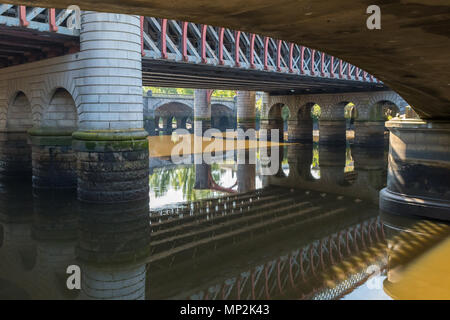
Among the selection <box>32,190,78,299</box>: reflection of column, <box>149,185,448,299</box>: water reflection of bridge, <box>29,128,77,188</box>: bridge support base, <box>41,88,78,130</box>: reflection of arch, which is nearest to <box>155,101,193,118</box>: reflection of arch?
<box>41,88,78,130</box>: reflection of arch

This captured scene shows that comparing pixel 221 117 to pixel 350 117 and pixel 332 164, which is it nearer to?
pixel 350 117

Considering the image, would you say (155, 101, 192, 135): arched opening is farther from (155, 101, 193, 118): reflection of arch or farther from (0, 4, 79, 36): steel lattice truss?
(0, 4, 79, 36): steel lattice truss

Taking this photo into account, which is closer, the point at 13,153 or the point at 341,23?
the point at 341,23

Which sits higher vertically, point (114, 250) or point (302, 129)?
point (302, 129)

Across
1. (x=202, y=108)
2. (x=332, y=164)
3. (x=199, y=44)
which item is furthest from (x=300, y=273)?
(x=202, y=108)

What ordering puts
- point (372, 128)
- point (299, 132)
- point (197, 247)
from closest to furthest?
point (197, 247)
point (372, 128)
point (299, 132)

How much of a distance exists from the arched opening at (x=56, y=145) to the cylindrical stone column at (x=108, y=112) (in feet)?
9.03

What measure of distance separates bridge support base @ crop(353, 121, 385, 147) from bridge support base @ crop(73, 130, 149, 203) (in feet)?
99.7

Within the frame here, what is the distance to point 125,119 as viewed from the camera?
16.3 m

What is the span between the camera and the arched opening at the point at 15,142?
2184cm

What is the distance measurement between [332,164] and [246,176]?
8.35 meters

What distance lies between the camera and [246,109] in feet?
170

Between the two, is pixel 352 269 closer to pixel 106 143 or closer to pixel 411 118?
pixel 411 118
